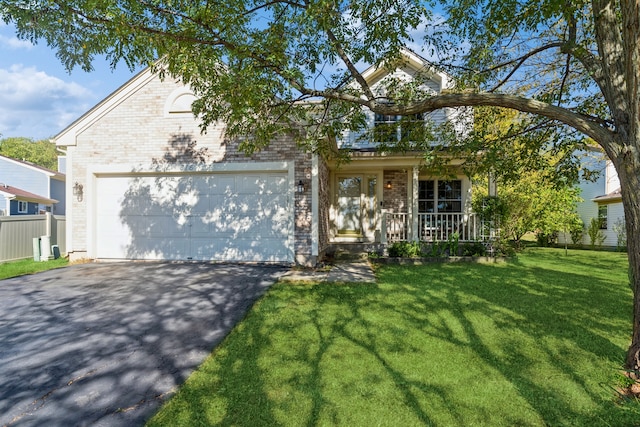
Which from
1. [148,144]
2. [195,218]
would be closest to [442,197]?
[195,218]

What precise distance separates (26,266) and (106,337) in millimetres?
6588

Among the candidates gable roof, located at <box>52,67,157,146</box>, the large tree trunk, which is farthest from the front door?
the large tree trunk

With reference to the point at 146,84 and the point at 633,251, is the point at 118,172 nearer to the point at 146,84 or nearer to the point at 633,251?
the point at 146,84

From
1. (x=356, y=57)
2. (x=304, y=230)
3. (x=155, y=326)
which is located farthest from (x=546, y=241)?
(x=155, y=326)

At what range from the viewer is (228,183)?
8.52 m

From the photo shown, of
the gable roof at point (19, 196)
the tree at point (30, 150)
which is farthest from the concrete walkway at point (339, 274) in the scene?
the tree at point (30, 150)

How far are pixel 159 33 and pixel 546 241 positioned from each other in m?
18.5

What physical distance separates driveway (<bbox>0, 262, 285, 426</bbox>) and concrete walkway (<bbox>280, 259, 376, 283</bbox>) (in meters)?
0.46

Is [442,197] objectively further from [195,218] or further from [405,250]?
[195,218]

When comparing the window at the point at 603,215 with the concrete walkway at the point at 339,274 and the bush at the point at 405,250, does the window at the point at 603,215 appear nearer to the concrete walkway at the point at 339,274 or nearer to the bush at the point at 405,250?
the bush at the point at 405,250

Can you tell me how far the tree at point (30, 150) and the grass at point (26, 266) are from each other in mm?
48545

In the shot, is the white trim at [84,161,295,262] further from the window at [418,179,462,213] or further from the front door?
the window at [418,179,462,213]

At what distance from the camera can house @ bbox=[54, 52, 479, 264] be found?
8258 mm

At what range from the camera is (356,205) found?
11.5 m
